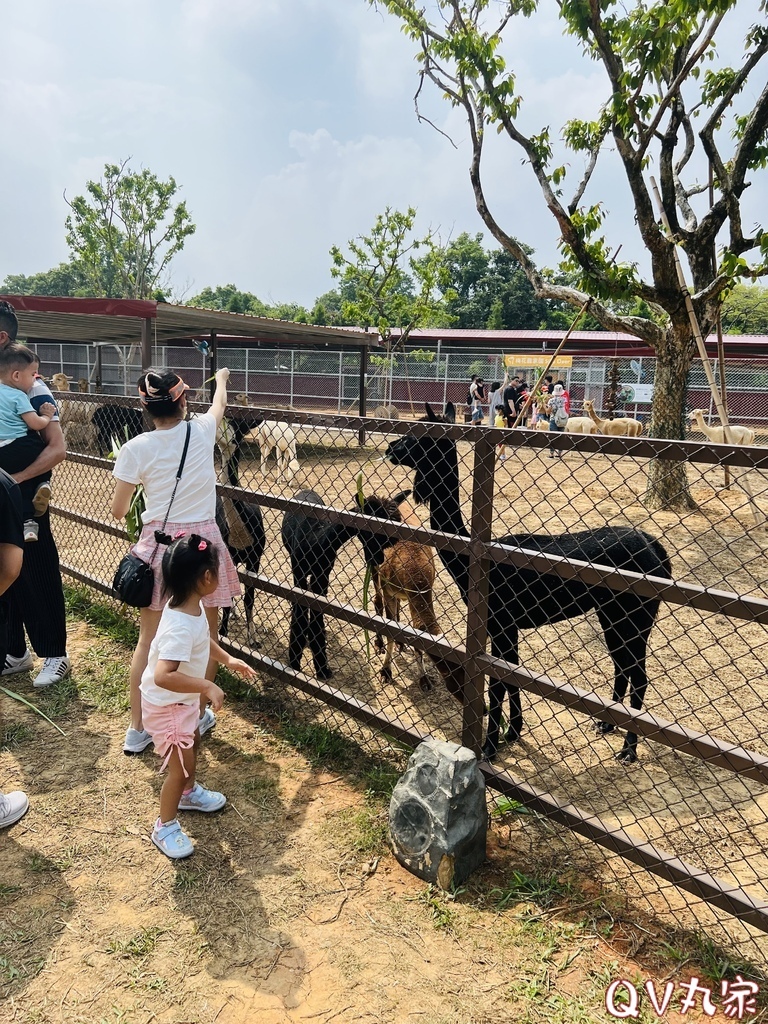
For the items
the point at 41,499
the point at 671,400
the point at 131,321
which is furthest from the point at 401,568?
the point at 131,321

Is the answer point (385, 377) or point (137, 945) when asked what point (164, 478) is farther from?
point (385, 377)

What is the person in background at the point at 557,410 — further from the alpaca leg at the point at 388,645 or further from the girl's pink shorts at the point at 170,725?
the girl's pink shorts at the point at 170,725

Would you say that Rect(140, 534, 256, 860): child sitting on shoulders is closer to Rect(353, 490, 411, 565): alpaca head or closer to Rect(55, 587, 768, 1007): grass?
Rect(55, 587, 768, 1007): grass

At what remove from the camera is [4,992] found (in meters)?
1.92

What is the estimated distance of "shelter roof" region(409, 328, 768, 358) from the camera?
75.5 feet

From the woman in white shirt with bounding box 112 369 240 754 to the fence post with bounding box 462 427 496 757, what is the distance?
1.17 m

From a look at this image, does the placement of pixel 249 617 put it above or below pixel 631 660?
below

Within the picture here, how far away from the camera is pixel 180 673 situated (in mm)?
2266

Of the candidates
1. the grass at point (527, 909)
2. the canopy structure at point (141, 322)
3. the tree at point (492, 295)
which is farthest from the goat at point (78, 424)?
the tree at point (492, 295)

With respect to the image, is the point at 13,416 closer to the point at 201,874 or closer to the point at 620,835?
the point at 201,874

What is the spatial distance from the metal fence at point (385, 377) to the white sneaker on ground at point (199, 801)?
15757 mm

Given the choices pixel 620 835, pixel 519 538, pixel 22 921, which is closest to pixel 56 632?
pixel 22 921

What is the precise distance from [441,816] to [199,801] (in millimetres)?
1066

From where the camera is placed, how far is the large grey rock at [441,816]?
232 cm
